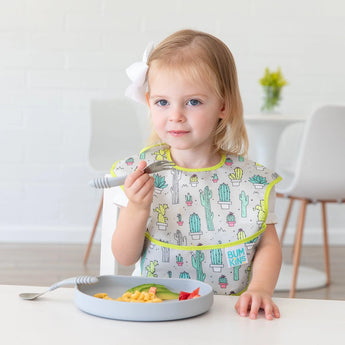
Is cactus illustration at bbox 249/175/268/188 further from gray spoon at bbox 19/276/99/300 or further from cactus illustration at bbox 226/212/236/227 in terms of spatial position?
gray spoon at bbox 19/276/99/300

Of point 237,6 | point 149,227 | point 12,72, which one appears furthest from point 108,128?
point 149,227

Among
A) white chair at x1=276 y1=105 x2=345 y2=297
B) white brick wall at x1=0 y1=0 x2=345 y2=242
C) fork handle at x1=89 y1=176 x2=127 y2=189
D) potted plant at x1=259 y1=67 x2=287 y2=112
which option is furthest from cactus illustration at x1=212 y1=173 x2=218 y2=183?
white brick wall at x1=0 y1=0 x2=345 y2=242

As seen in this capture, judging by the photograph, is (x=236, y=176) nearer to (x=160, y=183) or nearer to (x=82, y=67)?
(x=160, y=183)

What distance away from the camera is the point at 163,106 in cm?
108

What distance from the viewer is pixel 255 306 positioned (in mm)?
715

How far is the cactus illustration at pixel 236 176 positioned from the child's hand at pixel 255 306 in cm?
44

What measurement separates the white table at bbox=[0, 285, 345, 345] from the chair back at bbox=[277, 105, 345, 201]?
1960 mm

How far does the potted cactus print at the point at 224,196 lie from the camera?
1.16m

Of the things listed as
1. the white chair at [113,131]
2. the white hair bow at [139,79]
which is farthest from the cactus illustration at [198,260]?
the white chair at [113,131]

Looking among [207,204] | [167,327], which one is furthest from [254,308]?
[207,204]

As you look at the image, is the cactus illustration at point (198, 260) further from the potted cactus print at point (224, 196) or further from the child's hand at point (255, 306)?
the child's hand at point (255, 306)

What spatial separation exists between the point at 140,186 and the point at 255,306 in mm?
292

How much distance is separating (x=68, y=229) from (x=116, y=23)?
126 centimetres

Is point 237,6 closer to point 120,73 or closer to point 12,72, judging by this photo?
point 120,73
